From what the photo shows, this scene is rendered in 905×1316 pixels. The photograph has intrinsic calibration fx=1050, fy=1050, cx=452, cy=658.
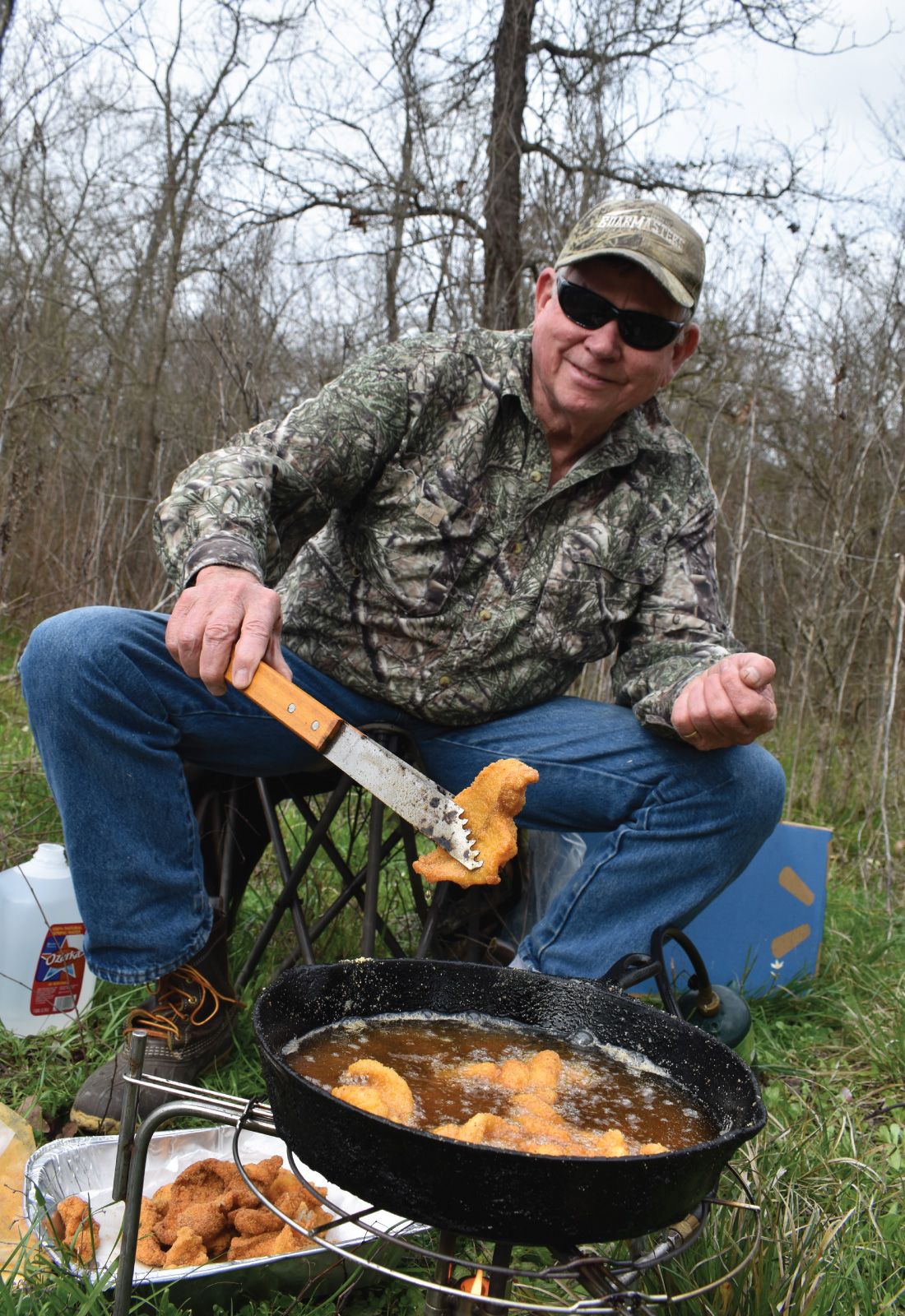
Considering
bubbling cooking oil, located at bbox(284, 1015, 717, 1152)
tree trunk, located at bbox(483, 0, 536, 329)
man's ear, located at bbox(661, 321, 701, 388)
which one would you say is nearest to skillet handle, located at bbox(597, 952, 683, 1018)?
bubbling cooking oil, located at bbox(284, 1015, 717, 1152)

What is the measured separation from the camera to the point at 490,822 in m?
2.00

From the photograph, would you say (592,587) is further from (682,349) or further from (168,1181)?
(168,1181)

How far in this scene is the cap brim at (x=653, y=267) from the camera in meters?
2.69

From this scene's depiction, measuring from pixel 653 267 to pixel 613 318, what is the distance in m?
0.16

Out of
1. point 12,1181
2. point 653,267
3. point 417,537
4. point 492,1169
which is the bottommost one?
point 12,1181

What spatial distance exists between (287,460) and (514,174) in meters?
4.58

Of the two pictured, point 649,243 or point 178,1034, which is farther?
point 649,243

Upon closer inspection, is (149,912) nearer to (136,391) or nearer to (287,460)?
(287,460)

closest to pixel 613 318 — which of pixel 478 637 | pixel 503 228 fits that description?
pixel 478 637

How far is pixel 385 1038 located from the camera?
5.96 ft

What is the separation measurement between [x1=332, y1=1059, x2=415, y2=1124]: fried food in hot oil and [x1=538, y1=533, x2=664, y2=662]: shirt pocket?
61.7 inches

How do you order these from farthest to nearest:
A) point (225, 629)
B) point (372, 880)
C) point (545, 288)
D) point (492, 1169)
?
point (545, 288), point (372, 880), point (225, 629), point (492, 1169)

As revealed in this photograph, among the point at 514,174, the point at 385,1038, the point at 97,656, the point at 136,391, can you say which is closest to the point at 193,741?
the point at 97,656

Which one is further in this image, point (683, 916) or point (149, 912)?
point (683, 916)
